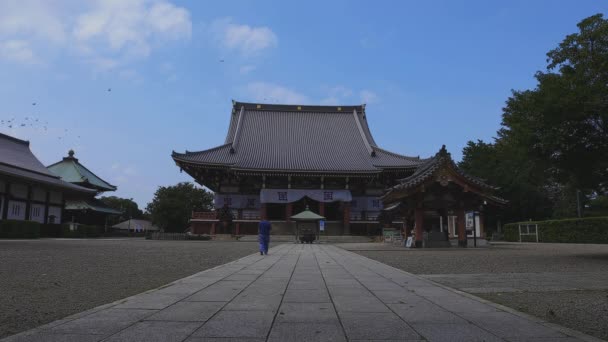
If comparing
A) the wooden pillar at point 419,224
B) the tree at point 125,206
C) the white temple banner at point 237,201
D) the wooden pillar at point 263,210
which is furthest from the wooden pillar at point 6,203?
the tree at point 125,206

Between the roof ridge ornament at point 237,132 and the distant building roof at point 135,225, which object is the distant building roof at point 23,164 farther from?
the distant building roof at point 135,225

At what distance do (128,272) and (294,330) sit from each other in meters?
6.51

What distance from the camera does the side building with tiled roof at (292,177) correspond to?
34781mm

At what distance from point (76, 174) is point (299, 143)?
83.4ft

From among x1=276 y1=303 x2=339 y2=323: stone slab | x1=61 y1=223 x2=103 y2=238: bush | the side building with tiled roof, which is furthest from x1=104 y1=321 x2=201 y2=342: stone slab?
x1=61 y1=223 x2=103 y2=238: bush

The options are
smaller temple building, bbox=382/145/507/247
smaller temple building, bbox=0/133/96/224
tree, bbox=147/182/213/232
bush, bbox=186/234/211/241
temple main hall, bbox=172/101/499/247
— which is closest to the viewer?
smaller temple building, bbox=382/145/507/247

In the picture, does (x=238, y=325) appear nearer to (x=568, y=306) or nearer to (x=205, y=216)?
(x=568, y=306)

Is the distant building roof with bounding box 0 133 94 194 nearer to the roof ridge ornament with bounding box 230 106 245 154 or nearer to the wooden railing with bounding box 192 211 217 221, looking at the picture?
the wooden railing with bounding box 192 211 217 221

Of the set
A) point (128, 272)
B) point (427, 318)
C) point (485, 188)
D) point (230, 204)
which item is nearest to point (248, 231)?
point (230, 204)

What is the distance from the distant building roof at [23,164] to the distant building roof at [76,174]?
27.5 ft

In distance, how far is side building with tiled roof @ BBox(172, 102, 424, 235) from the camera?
34781 millimetres

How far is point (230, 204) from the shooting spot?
3594 centimetres

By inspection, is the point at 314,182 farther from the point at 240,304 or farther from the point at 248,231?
the point at 240,304

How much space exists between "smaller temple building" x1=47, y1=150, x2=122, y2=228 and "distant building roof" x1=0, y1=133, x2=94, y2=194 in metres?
7.03
